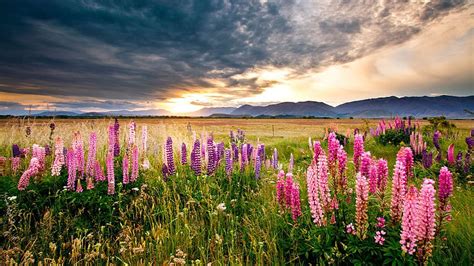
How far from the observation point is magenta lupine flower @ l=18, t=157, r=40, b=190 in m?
5.00

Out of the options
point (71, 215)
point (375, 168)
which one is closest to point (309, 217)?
point (375, 168)

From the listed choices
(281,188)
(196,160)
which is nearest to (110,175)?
(196,160)

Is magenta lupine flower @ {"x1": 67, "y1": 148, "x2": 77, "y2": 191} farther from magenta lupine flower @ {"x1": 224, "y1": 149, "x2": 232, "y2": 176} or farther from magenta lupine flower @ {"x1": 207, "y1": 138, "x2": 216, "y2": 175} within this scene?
magenta lupine flower @ {"x1": 224, "y1": 149, "x2": 232, "y2": 176}

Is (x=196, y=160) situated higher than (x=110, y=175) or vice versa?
(x=196, y=160)

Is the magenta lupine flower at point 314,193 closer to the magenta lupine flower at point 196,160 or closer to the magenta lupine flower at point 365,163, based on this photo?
the magenta lupine flower at point 365,163

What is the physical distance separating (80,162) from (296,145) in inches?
466

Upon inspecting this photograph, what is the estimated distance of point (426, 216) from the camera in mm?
2312

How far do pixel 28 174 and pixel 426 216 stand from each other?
20.0 ft

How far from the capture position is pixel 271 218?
4.66 metres

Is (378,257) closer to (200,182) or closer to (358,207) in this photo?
(358,207)

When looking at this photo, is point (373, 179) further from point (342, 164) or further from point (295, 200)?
point (295, 200)

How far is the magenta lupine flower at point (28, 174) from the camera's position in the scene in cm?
500

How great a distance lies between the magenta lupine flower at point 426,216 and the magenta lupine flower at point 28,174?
6.03m

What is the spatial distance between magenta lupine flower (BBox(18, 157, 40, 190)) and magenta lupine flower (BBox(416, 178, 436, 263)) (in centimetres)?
603
